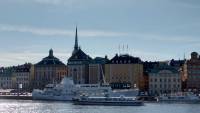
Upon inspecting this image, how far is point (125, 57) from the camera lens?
15425 cm

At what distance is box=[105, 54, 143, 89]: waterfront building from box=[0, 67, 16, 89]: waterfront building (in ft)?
136

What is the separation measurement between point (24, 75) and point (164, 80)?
50595 mm

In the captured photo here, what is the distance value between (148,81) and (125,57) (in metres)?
8.59

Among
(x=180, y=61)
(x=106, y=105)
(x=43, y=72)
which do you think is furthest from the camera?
(x=43, y=72)

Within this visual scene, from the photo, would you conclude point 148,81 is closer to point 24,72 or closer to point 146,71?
point 146,71

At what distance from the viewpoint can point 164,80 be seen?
14925 centimetres

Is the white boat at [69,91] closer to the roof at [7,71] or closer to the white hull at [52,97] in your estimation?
the white hull at [52,97]

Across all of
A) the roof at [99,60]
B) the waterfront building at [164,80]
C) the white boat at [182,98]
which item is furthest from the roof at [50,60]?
the white boat at [182,98]

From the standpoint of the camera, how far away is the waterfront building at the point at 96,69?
519 ft

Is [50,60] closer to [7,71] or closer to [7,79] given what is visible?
[7,71]

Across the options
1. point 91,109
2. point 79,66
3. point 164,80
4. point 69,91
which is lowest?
point 91,109

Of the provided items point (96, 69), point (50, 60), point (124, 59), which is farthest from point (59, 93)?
point (50, 60)

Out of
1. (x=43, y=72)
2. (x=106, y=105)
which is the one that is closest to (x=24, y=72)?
(x=43, y=72)

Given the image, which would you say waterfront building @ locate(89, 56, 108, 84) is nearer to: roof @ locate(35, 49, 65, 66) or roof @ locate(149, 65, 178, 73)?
roof @ locate(149, 65, 178, 73)
